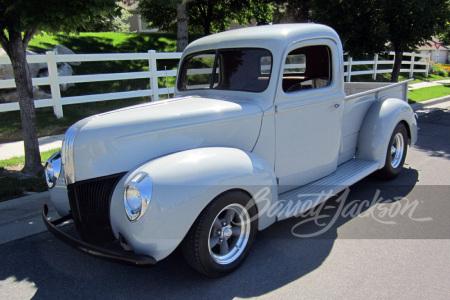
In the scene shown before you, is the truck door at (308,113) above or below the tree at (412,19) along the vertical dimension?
below

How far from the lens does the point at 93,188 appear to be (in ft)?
9.35

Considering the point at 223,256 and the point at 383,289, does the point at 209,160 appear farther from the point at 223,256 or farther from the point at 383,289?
the point at 383,289

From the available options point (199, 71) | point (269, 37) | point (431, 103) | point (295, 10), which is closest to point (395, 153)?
point (269, 37)

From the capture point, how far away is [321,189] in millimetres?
3889

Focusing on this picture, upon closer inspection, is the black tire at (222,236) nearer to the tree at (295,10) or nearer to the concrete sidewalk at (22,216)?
the concrete sidewalk at (22,216)

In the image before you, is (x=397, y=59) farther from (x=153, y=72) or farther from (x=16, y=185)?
(x=16, y=185)

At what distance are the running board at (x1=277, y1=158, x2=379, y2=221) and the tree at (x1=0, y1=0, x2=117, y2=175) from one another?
3.28m

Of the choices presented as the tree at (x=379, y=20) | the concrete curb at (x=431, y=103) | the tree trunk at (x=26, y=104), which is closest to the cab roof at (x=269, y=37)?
the tree trunk at (x=26, y=104)

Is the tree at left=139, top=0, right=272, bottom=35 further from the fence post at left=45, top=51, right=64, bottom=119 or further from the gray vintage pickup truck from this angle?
the gray vintage pickup truck

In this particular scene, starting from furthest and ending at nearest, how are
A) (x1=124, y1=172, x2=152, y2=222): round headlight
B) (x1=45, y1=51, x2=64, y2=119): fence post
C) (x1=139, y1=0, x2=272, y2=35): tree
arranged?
(x1=139, y1=0, x2=272, y2=35): tree, (x1=45, y1=51, x2=64, y2=119): fence post, (x1=124, y1=172, x2=152, y2=222): round headlight

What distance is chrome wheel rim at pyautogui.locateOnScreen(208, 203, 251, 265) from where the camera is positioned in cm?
298

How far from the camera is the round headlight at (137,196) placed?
2553mm

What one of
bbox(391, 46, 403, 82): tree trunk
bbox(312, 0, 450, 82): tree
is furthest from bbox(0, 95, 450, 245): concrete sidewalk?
bbox(391, 46, 403, 82): tree trunk

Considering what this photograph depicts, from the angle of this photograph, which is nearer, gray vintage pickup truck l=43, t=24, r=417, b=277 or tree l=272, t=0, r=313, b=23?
gray vintage pickup truck l=43, t=24, r=417, b=277
